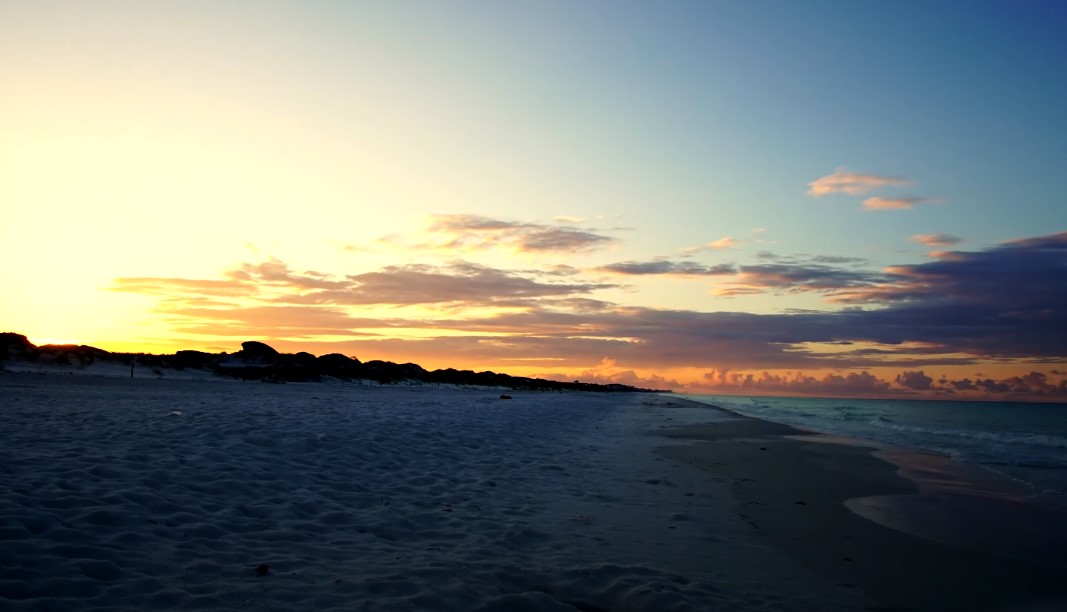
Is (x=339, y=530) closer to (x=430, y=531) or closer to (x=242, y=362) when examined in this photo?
(x=430, y=531)

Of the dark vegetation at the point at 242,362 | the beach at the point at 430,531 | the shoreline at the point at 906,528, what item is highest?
the dark vegetation at the point at 242,362

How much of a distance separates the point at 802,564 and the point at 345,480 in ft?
22.4

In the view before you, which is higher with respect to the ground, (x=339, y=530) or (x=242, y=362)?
(x=242, y=362)

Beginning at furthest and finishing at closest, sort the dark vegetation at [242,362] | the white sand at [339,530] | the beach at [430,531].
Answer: the dark vegetation at [242,362], the beach at [430,531], the white sand at [339,530]

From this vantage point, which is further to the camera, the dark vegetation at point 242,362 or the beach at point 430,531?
the dark vegetation at point 242,362

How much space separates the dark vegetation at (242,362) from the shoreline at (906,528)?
142 feet

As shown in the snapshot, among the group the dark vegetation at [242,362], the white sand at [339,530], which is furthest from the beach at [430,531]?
the dark vegetation at [242,362]

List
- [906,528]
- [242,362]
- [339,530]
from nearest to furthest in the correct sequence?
[339,530], [906,528], [242,362]

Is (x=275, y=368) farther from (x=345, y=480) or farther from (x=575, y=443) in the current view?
(x=345, y=480)

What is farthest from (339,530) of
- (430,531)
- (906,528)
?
(906,528)

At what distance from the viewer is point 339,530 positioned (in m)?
7.27

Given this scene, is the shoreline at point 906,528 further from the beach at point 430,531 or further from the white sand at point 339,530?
the white sand at point 339,530

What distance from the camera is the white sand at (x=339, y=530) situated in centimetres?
527

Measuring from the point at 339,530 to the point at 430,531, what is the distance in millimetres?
1122
